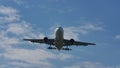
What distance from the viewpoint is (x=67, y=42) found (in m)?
130

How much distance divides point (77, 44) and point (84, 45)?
12.0ft

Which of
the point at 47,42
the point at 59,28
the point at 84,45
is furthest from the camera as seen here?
the point at 84,45

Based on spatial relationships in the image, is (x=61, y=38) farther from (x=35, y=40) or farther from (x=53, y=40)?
(x=35, y=40)

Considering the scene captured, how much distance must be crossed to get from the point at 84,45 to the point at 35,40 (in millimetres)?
18466

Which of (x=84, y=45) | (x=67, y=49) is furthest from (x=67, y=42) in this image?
(x=84, y=45)

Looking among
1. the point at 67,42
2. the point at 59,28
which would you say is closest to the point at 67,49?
the point at 67,42

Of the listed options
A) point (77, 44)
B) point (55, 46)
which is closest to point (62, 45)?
point (55, 46)

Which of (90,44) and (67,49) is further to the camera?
(90,44)

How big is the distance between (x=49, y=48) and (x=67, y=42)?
6.68 metres

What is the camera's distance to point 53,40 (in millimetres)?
129875

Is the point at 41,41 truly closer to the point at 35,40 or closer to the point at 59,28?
the point at 35,40

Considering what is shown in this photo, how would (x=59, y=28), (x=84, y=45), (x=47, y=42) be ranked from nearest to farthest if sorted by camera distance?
(x=59, y=28) → (x=47, y=42) → (x=84, y=45)

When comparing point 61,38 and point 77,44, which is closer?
point 61,38

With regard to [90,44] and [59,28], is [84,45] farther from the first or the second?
[59,28]
